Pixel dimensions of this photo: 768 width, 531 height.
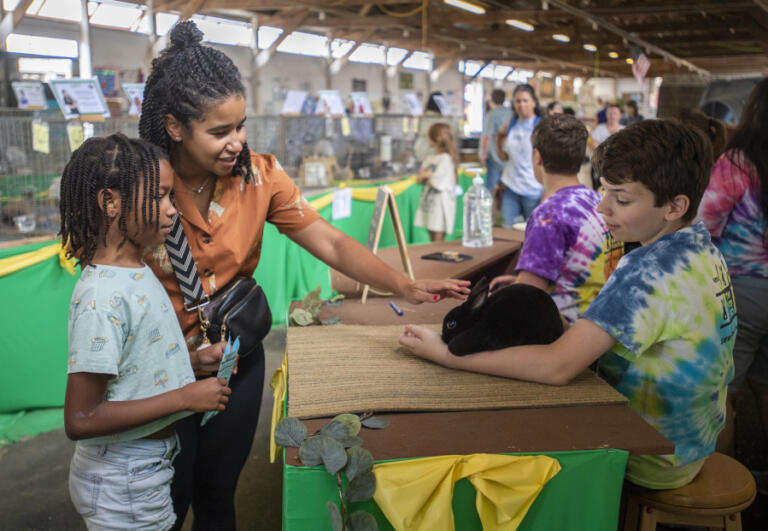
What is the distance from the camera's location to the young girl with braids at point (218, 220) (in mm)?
1476

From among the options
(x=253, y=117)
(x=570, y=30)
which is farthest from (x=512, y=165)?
(x=570, y=30)

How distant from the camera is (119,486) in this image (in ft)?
4.48

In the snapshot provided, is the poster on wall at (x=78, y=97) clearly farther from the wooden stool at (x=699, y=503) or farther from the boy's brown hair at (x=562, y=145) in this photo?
the wooden stool at (x=699, y=503)

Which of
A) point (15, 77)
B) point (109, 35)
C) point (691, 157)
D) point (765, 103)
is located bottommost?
point (691, 157)

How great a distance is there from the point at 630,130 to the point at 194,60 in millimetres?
1006

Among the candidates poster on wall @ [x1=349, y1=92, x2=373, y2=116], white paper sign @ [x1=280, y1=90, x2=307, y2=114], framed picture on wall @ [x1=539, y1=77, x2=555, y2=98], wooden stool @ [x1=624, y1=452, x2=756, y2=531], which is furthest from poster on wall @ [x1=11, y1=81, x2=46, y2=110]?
framed picture on wall @ [x1=539, y1=77, x2=555, y2=98]

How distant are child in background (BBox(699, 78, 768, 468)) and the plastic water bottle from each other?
160 cm

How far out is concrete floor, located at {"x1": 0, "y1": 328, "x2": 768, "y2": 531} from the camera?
99.8 inches

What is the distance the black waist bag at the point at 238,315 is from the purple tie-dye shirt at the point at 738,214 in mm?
1629

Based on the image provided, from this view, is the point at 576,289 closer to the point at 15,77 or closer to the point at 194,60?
the point at 194,60

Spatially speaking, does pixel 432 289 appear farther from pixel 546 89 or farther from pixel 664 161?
pixel 546 89

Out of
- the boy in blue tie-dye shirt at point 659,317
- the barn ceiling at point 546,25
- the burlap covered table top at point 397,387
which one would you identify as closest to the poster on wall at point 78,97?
the burlap covered table top at point 397,387

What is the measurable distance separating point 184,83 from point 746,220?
1960 mm

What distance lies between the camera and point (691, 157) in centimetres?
153
